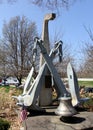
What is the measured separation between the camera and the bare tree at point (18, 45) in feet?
80.4

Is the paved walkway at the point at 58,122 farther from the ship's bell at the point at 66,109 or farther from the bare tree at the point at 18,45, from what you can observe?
the bare tree at the point at 18,45

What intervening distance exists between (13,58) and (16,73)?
1.98 meters

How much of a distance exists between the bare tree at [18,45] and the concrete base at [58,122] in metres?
14.9

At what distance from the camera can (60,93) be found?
33.9 ft

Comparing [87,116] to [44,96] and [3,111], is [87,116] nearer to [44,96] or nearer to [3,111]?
[44,96]

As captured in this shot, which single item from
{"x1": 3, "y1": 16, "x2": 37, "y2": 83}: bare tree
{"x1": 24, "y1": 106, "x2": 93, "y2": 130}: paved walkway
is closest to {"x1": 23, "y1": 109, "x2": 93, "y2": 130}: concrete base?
{"x1": 24, "y1": 106, "x2": 93, "y2": 130}: paved walkway

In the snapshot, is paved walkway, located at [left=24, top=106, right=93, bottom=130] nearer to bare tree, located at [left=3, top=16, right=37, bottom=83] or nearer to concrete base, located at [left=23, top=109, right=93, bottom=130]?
concrete base, located at [left=23, top=109, right=93, bottom=130]

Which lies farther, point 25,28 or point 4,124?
point 25,28

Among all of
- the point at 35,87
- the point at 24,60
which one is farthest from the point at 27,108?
the point at 24,60

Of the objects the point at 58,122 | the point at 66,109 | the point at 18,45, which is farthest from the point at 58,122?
the point at 18,45

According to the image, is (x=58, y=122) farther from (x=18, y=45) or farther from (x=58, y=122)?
(x=18, y=45)

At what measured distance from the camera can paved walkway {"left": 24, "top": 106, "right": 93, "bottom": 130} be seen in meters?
7.59

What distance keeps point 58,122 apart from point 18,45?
767 inches

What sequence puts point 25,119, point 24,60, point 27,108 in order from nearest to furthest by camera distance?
1. point 25,119
2. point 27,108
3. point 24,60
